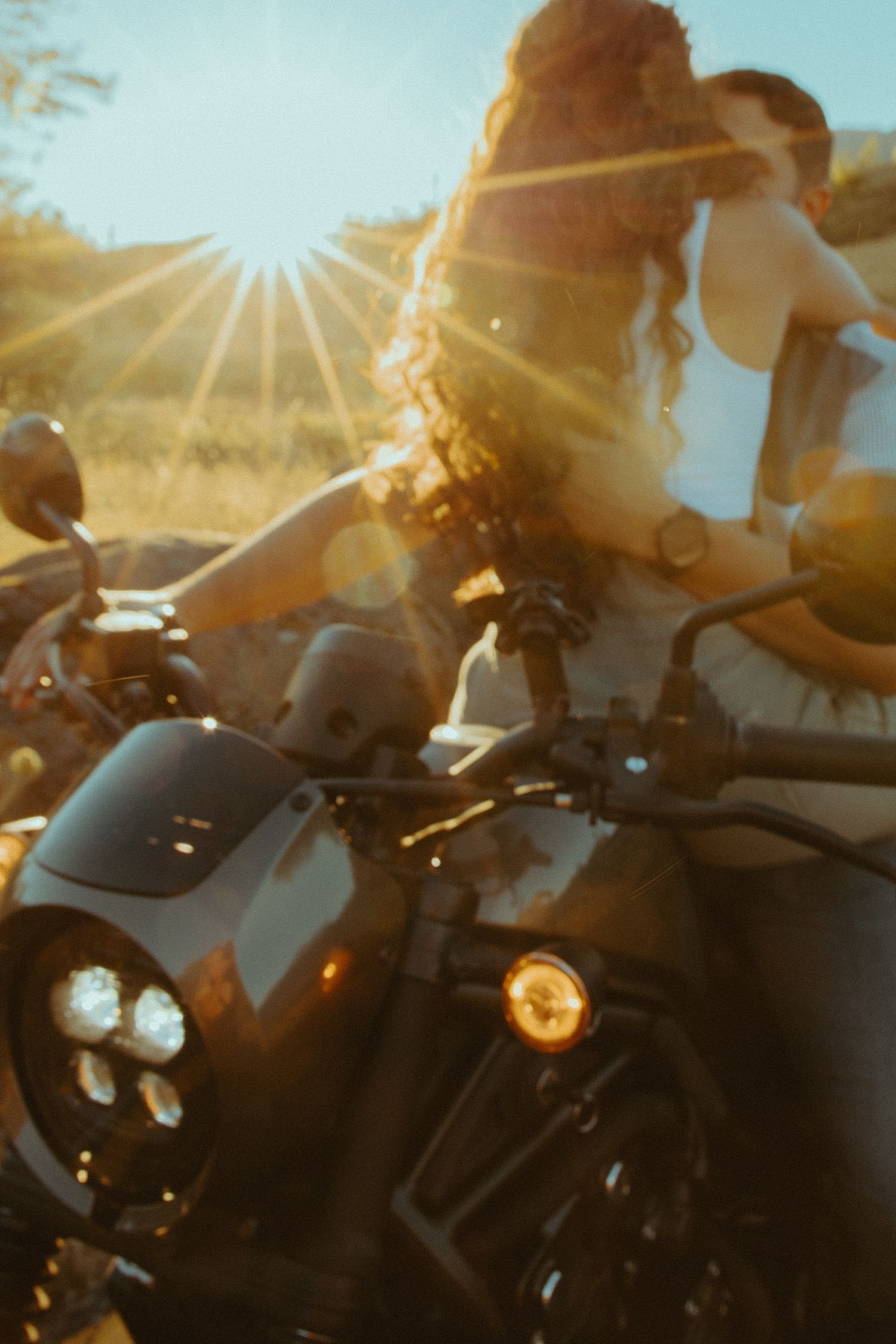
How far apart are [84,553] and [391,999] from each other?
2.64ft

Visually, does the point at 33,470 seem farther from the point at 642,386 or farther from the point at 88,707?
the point at 642,386

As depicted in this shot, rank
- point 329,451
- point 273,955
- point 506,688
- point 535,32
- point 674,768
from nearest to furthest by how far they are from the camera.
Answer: point 273,955 < point 674,768 < point 535,32 < point 506,688 < point 329,451

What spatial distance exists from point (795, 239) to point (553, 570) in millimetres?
678

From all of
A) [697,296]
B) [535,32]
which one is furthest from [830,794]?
[535,32]

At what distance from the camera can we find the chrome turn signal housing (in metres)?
1.11

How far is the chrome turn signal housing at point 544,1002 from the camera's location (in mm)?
1109

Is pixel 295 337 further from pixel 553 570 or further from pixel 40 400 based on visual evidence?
pixel 553 570

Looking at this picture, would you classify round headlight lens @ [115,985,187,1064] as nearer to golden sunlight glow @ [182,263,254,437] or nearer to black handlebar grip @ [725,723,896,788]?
black handlebar grip @ [725,723,896,788]

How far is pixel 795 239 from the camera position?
1812 millimetres

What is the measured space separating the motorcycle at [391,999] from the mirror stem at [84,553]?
396mm

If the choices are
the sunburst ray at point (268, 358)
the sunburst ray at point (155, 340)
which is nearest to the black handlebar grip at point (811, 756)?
the sunburst ray at point (268, 358)

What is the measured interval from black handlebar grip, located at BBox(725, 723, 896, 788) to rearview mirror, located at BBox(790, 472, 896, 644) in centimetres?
14

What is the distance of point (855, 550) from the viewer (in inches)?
39.7

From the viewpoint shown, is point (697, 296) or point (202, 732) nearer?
point (202, 732)
